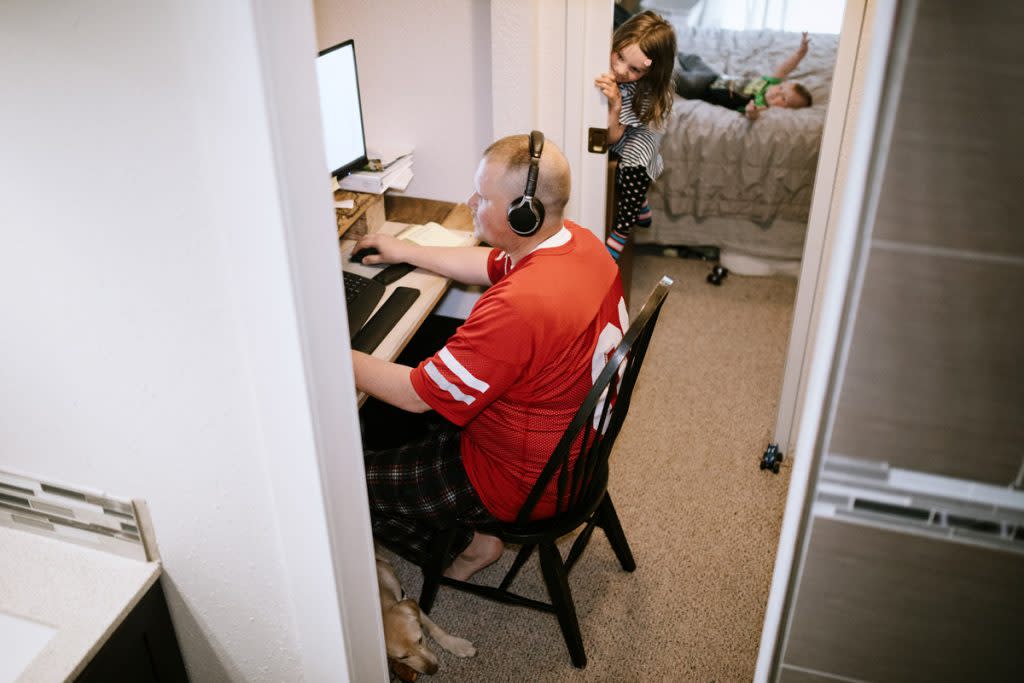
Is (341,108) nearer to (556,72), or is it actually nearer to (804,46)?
(556,72)

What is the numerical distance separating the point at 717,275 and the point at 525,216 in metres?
2.10

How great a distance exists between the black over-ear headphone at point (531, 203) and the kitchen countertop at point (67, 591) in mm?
886

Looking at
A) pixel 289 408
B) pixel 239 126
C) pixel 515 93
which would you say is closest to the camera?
pixel 239 126

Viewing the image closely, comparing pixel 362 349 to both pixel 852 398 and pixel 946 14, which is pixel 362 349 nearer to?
pixel 852 398

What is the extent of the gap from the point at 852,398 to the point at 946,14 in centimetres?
39

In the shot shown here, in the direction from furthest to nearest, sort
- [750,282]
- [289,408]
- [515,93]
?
[750,282], [515,93], [289,408]

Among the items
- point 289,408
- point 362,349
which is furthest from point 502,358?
point 289,408

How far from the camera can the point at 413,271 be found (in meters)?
2.10

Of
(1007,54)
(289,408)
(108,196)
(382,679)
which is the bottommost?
(382,679)

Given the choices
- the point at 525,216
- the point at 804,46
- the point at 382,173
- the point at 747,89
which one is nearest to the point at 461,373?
the point at 525,216

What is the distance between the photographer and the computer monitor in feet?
6.91

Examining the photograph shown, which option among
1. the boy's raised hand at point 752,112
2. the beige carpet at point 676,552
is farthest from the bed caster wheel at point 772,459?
the boy's raised hand at point 752,112

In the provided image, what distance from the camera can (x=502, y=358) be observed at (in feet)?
5.04

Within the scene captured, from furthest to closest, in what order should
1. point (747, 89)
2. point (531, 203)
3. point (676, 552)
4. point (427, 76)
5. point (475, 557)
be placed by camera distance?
point (747, 89)
point (427, 76)
point (676, 552)
point (475, 557)
point (531, 203)
